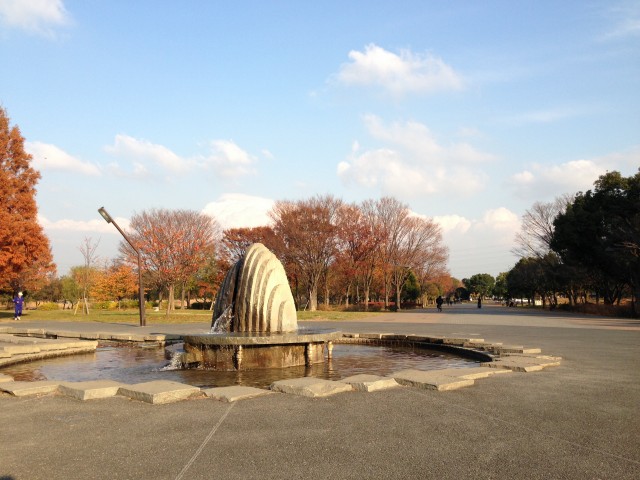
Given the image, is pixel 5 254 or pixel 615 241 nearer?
pixel 5 254

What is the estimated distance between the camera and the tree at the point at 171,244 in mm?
41000

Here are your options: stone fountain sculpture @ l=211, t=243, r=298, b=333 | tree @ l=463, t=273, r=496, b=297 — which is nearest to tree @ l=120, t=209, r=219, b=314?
stone fountain sculpture @ l=211, t=243, r=298, b=333

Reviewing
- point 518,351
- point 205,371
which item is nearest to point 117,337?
point 205,371

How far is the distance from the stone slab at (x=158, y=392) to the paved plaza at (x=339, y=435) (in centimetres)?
12

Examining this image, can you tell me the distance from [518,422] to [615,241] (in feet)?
122

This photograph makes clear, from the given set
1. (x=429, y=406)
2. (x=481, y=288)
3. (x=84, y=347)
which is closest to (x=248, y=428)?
(x=429, y=406)

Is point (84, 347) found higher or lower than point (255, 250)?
lower

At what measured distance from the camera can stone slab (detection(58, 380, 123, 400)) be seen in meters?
6.30

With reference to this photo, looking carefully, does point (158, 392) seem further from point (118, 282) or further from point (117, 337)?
point (118, 282)

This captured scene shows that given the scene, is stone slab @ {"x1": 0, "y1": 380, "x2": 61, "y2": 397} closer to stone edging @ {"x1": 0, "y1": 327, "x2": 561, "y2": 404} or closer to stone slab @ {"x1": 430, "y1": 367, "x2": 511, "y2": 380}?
stone edging @ {"x1": 0, "y1": 327, "x2": 561, "y2": 404}

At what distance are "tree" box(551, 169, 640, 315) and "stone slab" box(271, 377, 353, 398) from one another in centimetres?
3274

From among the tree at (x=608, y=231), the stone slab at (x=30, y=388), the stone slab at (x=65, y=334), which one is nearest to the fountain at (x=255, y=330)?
the stone slab at (x=30, y=388)

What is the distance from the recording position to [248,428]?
4945mm

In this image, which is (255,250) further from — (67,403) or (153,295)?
(153,295)
